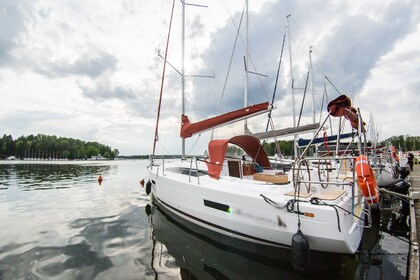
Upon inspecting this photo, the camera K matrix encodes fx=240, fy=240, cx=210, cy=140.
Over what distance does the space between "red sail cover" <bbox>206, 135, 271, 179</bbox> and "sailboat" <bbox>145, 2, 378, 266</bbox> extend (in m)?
0.03

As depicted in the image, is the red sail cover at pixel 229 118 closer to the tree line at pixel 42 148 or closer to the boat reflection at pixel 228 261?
the boat reflection at pixel 228 261

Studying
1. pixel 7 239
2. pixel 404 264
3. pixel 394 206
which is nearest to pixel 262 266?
pixel 404 264

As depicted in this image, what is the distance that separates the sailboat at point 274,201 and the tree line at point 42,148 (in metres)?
111

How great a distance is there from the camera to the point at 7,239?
636 centimetres

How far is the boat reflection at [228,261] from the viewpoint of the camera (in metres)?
4.45

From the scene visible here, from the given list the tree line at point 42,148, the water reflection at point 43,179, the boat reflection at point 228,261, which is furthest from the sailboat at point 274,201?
the tree line at point 42,148

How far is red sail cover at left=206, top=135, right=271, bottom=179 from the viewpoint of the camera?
651 centimetres

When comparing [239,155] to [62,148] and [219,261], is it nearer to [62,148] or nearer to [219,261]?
[219,261]

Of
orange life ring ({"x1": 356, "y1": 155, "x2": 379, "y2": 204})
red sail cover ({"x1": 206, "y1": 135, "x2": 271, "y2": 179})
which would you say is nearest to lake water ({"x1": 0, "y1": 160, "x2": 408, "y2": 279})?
orange life ring ({"x1": 356, "y1": 155, "x2": 379, "y2": 204})

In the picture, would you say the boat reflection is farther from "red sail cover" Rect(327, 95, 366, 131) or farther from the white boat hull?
"red sail cover" Rect(327, 95, 366, 131)

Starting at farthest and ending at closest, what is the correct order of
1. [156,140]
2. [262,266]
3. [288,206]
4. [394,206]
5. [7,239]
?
1. [156,140]
2. [394,206]
3. [7,239]
4. [262,266]
5. [288,206]

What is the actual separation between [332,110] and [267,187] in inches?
99.3

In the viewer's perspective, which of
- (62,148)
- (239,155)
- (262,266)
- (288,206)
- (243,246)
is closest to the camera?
(288,206)

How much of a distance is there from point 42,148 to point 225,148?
11490 cm
